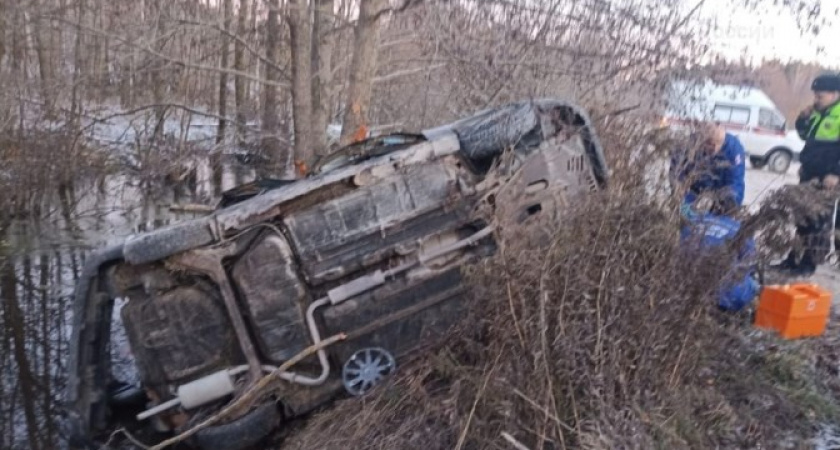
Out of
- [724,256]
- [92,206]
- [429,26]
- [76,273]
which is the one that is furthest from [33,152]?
[724,256]

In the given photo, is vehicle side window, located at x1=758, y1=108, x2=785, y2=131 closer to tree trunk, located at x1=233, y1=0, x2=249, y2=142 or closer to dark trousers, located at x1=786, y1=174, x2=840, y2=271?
tree trunk, located at x1=233, y1=0, x2=249, y2=142

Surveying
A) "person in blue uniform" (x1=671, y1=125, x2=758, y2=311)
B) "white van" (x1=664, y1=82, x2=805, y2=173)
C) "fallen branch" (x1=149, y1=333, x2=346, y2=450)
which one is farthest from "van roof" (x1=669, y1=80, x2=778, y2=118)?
"white van" (x1=664, y1=82, x2=805, y2=173)

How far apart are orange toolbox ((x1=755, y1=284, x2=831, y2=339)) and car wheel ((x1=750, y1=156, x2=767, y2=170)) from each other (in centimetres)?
1430

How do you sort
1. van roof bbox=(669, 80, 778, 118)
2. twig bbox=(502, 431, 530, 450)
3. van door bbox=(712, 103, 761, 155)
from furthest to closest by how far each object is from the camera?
1. van door bbox=(712, 103, 761, 155)
2. van roof bbox=(669, 80, 778, 118)
3. twig bbox=(502, 431, 530, 450)

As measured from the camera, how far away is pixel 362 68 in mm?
8516

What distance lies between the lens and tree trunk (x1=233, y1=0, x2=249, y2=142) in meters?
9.48

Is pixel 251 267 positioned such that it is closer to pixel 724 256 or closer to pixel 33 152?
pixel 724 256

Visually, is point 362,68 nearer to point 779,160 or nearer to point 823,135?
point 823,135

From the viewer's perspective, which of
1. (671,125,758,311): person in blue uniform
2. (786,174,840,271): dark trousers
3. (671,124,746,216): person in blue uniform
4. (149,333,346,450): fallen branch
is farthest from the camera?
(786,174,840,271): dark trousers

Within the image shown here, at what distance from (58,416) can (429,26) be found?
533cm

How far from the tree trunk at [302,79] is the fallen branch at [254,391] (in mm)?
4884

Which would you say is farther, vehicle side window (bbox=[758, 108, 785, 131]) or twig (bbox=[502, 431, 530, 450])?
vehicle side window (bbox=[758, 108, 785, 131])

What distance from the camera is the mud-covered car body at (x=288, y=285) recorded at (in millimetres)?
3758

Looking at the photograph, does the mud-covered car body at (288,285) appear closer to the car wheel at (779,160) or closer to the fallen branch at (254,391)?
the fallen branch at (254,391)
